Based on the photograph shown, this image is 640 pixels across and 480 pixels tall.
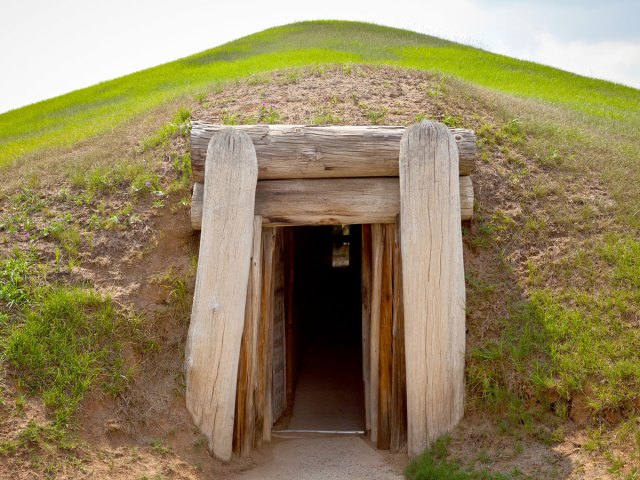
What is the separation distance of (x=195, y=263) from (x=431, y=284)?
2.65m

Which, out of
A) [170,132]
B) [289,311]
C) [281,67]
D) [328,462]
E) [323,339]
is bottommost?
[328,462]

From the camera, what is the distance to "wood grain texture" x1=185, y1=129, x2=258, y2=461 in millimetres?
6277

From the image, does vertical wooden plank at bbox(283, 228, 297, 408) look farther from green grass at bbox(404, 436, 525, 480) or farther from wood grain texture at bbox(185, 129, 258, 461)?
green grass at bbox(404, 436, 525, 480)

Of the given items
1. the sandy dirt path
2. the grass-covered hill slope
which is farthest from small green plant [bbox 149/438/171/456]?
the sandy dirt path

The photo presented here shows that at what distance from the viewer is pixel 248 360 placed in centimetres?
671

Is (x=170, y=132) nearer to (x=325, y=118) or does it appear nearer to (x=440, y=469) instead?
(x=325, y=118)

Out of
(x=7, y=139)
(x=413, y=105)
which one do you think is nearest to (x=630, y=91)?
(x=413, y=105)

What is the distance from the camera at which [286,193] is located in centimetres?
697

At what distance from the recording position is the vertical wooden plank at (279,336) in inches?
326

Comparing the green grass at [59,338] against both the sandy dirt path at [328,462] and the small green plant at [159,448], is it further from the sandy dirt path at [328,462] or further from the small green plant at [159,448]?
the sandy dirt path at [328,462]

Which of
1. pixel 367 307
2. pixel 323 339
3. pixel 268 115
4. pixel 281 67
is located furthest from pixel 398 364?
pixel 281 67

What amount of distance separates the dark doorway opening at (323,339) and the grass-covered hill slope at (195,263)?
95.4 inches

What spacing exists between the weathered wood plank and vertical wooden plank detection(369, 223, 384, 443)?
1.15 feet

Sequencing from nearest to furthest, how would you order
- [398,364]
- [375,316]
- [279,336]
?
[398,364] < [375,316] < [279,336]
